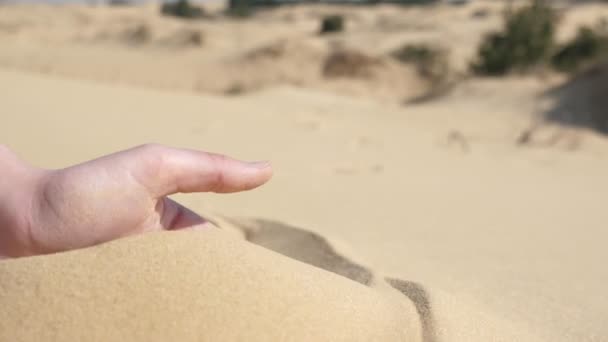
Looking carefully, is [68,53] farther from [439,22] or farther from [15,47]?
[439,22]

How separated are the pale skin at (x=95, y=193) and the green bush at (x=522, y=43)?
11464 millimetres

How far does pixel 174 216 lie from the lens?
1.35 metres

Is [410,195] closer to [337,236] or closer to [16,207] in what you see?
[337,236]

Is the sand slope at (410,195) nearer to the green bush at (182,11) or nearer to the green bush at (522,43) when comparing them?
the green bush at (522,43)

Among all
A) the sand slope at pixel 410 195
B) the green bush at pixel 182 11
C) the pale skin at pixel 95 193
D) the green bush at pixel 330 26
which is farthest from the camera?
the green bush at pixel 182 11

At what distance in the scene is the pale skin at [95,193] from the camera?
3.82ft

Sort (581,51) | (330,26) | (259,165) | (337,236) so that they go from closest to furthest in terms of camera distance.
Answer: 1. (259,165)
2. (337,236)
3. (581,51)
4. (330,26)

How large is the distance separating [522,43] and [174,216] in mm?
11667

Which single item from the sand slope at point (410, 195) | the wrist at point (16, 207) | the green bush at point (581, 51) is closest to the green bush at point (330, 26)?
the green bush at point (581, 51)

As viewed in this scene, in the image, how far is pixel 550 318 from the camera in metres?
1.51

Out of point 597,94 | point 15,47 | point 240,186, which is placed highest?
point 240,186

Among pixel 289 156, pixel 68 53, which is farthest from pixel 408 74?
pixel 289 156

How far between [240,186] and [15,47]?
18753 mm

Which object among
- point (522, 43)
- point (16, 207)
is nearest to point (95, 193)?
point (16, 207)
